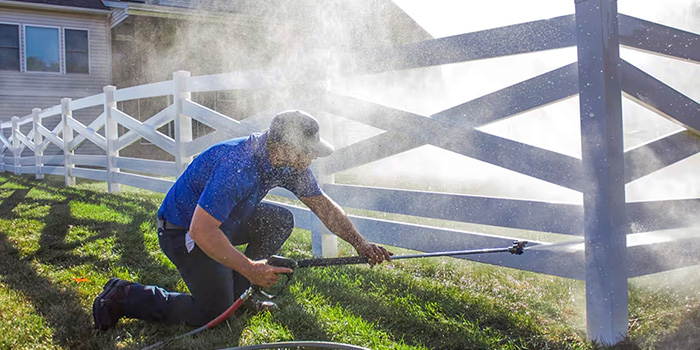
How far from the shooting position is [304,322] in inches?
100

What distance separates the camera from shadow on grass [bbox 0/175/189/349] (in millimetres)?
2510

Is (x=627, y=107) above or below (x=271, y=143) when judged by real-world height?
above

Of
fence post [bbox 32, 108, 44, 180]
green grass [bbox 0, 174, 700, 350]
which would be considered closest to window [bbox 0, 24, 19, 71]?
fence post [bbox 32, 108, 44, 180]

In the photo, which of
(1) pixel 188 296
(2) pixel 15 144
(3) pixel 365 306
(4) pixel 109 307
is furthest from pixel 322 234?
(2) pixel 15 144

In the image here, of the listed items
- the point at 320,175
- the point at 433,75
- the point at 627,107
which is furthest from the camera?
the point at 433,75

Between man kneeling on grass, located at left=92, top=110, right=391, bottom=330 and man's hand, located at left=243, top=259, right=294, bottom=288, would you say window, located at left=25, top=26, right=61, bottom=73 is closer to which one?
man kneeling on grass, located at left=92, top=110, right=391, bottom=330

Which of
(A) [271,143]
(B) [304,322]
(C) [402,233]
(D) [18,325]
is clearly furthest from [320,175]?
(D) [18,325]

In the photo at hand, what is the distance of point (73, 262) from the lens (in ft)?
12.2

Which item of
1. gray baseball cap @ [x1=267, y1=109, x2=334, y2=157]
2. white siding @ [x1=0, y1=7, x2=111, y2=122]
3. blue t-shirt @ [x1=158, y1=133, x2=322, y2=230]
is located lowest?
blue t-shirt @ [x1=158, y1=133, x2=322, y2=230]

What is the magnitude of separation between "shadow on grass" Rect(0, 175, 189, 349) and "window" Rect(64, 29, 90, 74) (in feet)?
30.6

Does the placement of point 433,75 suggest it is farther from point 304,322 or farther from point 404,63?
point 304,322

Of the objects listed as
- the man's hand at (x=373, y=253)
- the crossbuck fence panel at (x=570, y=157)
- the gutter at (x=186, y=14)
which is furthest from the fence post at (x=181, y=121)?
the gutter at (x=186, y=14)

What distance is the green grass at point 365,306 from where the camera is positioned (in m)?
2.36

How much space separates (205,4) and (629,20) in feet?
44.3
